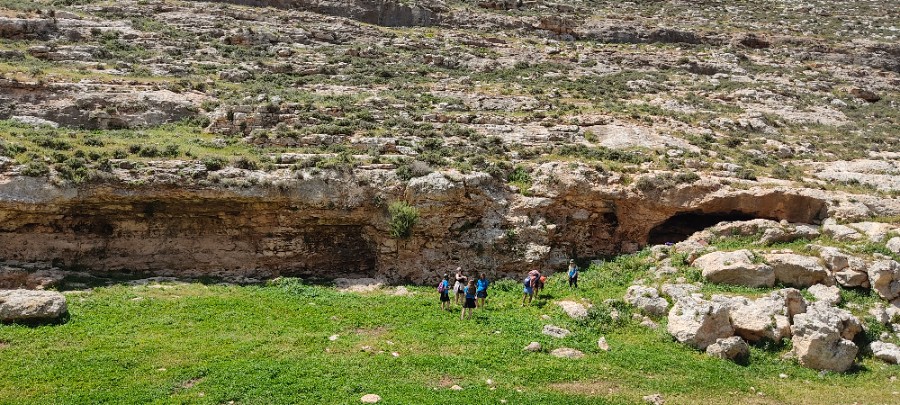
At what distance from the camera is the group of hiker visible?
48.6 feet

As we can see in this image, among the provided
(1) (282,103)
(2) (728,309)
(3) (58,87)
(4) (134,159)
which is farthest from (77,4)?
(2) (728,309)

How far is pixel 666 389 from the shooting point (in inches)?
440

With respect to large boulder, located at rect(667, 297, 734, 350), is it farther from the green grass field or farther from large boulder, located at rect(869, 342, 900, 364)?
large boulder, located at rect(869, 342, 900, 364)

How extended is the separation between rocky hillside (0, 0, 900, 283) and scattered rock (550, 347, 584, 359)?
6.79 meters

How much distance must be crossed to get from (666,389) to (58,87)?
29.2 m

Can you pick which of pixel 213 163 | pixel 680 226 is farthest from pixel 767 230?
pixel 213 163

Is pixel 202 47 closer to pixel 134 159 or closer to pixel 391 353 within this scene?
pixel 134 159

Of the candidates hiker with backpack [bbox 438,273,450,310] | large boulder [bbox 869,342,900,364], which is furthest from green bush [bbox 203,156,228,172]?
large boulder [bbox 869,342,900,364]

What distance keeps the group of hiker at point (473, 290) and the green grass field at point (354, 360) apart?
0.42 metres

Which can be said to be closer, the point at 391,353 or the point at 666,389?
the point at 666,389

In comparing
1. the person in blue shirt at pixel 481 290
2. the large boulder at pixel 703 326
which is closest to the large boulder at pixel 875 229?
the large boulder at pixel 703 326

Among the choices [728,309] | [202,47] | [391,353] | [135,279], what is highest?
[202,47]

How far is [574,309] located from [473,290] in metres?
3.21

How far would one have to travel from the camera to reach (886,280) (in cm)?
1548
